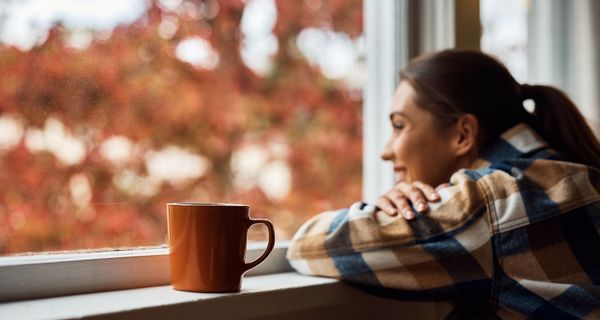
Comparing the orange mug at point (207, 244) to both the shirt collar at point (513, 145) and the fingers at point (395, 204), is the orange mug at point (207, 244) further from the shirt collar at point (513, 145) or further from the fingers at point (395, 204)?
the shirt collar at point (513, 145)

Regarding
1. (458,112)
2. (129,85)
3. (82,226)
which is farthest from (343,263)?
(129,85)

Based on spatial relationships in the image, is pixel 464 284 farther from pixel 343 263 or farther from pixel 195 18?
pixel 195 18

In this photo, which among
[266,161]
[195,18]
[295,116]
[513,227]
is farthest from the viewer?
[295,116]

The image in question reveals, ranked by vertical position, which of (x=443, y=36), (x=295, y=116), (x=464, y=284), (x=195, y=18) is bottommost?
(x=464, y=284)

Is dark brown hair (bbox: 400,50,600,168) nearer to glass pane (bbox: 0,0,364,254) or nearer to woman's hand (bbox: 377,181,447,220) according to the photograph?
woman's hand (bbox: 377,181,447,220)

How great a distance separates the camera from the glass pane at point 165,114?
3.87 ft

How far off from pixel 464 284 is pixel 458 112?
329 millimetres

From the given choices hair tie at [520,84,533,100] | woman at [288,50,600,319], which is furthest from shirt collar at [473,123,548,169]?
hair tie at [520,84,533,100]

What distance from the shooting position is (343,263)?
97 centimetres

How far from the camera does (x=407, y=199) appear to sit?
1.00m

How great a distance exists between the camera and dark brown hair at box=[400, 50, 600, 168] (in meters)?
1.15

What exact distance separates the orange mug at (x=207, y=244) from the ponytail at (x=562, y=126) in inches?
23.5

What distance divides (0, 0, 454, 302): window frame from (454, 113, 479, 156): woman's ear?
230 millimetres

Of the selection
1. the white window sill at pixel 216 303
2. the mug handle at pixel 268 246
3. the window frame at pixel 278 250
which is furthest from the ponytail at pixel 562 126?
the mug handle at pixel 268 246
